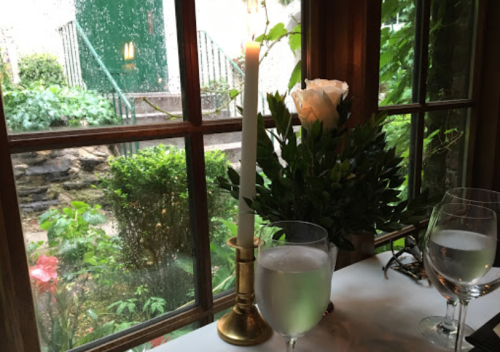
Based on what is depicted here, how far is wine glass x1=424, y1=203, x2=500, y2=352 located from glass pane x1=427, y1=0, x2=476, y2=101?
980mm

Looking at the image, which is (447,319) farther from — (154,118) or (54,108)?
(54,108)

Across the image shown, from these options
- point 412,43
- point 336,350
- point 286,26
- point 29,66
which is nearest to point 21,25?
point 29,66

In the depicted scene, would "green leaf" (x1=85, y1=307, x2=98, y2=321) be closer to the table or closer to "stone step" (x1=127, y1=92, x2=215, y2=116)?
the table

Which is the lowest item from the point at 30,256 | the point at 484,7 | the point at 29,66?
the point at 30,256

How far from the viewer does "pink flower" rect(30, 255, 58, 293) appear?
76cm

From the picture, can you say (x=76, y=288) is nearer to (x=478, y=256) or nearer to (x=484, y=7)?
(x=478, y=256)

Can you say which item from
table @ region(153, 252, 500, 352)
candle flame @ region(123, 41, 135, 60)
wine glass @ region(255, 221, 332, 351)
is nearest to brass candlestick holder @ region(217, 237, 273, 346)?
table @ region(153, 252, 500, 352)

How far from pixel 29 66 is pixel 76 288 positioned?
1.53 ft

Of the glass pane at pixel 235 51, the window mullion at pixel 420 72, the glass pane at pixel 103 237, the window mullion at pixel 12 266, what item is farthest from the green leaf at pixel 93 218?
the window mullion at pixel 420 72

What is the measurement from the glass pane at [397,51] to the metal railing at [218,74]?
0.55 m

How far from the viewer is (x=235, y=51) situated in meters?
0.98

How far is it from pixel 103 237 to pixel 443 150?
140 cm

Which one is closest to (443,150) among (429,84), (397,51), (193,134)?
A: (429,84)

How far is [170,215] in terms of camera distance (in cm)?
93
